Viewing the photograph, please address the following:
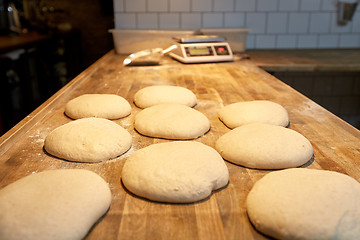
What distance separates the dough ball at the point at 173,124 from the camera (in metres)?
1.13

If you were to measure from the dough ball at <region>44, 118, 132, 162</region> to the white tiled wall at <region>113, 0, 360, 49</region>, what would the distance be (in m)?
2.01

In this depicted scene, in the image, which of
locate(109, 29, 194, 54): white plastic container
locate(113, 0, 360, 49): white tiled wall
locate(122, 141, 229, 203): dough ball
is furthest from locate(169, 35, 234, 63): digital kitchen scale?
locate(122, 141, 229, 203): dough ball

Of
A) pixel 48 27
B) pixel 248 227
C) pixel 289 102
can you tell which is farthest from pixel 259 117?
pixel 48 27

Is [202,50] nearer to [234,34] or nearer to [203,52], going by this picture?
[203,52]

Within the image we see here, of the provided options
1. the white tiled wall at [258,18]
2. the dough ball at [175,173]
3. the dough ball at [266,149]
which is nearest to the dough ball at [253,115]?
the dough ball at [266,149]

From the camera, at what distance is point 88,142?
991 millimetres

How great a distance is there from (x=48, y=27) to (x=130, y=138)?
3.47m

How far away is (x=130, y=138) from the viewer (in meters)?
1.08

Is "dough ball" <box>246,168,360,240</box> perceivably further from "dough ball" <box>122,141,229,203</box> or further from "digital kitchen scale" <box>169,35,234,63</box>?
"digital kitchen scale" <box>169,35,234,63</box>

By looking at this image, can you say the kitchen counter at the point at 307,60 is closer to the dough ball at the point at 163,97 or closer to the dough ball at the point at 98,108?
the dough ball at the point at 163,97

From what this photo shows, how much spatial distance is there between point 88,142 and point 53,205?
328 mm

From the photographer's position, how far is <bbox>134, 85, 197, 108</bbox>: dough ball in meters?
1.43

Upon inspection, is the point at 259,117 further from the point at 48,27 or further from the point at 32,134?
the point at 48,27

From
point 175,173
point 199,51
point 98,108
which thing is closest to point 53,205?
point 175,173
